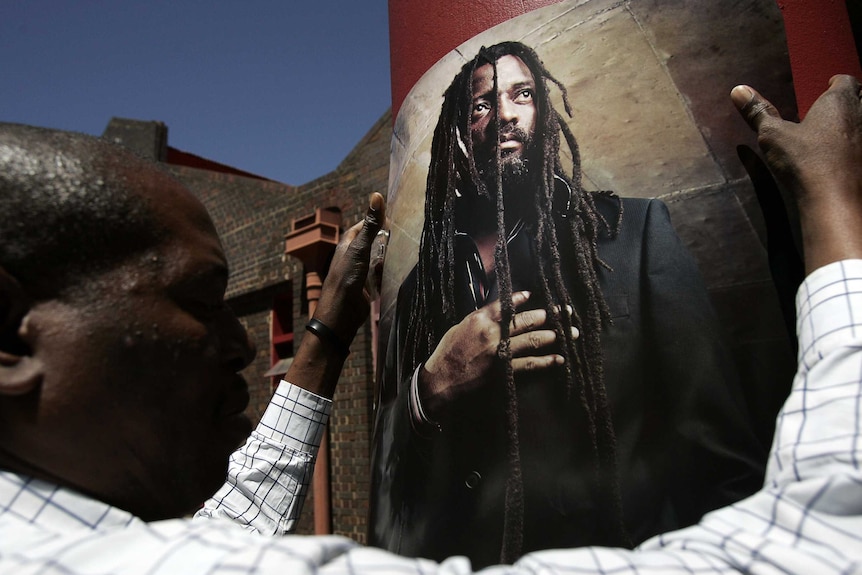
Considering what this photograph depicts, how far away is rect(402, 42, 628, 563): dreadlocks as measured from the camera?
1.01 meters

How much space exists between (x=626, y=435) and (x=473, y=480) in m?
0.27

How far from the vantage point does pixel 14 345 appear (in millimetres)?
774

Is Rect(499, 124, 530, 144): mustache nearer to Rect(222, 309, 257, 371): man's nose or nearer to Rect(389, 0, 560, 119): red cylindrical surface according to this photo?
Rect(389, 0, 560, 119): red cylindrical surface

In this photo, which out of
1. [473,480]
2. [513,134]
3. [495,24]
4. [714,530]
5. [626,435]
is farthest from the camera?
[495,24]

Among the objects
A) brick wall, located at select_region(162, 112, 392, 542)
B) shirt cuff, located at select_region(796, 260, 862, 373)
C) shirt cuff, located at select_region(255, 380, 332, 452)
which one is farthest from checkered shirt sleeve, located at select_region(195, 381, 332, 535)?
brick wall, located at select_region(162, 112, 392, 542)

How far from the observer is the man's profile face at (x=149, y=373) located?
2.55 ft

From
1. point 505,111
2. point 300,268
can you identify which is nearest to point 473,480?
→ point 505,111

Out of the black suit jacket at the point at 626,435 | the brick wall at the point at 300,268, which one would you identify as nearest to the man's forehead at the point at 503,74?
the black suit jacket at the point at 626,435

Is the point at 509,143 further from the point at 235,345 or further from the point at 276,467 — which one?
the point at 276,467

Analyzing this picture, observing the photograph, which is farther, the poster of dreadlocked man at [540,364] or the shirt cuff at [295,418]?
the shirt cuff at [295,418]

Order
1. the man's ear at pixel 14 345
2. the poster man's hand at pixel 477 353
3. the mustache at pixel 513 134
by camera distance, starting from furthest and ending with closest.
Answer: the mustache at pixel 513 134, the poster man's hand at pixel 477 353, the man's ear at pixel 14 345

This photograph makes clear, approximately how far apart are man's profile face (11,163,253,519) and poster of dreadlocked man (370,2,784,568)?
383 millimetres

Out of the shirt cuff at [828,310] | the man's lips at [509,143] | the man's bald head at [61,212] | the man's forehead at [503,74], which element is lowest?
the shirt cuff at [828,310]

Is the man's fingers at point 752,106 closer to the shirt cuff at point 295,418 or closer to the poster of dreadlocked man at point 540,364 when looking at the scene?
the poster of dreadlocked man at point 540,364
